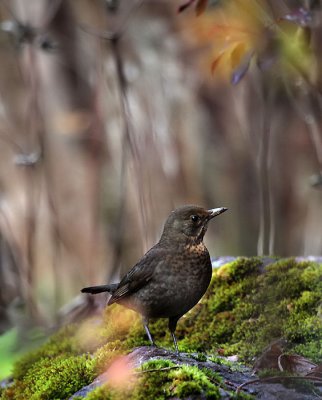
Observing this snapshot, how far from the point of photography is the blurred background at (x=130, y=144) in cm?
738

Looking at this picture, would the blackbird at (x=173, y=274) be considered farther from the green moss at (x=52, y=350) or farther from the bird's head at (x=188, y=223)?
the green moss at (x=52, y=350)

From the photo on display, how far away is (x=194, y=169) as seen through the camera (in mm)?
9555

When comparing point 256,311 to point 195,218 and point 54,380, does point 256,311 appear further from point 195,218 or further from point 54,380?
point 54,380

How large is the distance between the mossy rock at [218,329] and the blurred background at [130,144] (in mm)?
1772

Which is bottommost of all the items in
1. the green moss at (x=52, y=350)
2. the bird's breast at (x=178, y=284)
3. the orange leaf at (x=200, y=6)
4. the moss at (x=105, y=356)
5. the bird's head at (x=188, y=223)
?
the green moss at (x=52, y=350)

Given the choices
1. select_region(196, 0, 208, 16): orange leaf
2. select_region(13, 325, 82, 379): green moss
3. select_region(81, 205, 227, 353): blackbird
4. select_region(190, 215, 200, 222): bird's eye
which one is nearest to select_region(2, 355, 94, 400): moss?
select_region(13, 325, 82, 379): green moss

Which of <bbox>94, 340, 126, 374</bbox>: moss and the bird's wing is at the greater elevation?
the bird's wing

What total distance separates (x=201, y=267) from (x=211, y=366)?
0.59 metres

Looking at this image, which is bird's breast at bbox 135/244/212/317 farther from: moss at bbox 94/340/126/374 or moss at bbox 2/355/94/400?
moss at bbox 2/355/94/400

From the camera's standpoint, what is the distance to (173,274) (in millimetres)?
3736

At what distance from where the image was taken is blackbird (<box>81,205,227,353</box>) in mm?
3664

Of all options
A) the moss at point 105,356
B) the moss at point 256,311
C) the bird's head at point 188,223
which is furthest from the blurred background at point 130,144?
the moss at point 105,356

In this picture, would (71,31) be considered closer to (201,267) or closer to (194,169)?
(194,169)

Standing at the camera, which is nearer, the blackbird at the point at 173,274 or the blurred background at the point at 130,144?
the blackbird at the point at 173,274
